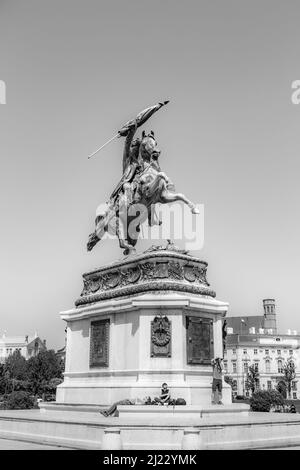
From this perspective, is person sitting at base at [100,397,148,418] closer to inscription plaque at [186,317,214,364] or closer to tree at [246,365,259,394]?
inscription plaque at [186,317,214,364]

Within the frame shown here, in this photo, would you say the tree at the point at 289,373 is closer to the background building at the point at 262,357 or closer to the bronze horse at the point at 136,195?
the background building at the point at 262,357

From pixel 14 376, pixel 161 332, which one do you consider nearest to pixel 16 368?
pixel 14 376

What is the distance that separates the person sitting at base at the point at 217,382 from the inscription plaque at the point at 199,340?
53 centimetres

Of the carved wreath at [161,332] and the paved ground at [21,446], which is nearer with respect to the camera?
the paved ground at [21,446]

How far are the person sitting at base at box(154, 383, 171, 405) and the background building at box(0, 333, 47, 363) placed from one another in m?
157

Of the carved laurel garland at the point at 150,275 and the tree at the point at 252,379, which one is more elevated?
the carved laurel garland at the point at 150,275

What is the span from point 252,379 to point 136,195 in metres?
89.1

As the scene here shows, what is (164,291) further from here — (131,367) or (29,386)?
(29,386)

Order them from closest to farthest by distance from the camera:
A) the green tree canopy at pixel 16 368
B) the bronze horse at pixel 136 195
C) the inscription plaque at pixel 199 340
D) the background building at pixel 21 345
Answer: the inscription plaque at pixel 199 340, the bronze horse at pixel 136 195, the green tree canopy at pixel 16 368, the background building at pixel 21 345

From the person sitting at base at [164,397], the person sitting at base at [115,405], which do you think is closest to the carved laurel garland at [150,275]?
the person sitting at base at [164,397]

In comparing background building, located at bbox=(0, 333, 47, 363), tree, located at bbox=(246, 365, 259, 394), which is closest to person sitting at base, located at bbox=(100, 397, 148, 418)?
tree, located at bbox=(246, 365, 259, 394)

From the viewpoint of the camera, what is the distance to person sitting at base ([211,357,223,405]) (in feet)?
54.4

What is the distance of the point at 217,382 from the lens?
16.7 meters

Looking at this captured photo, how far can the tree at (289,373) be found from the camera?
103281 mm
